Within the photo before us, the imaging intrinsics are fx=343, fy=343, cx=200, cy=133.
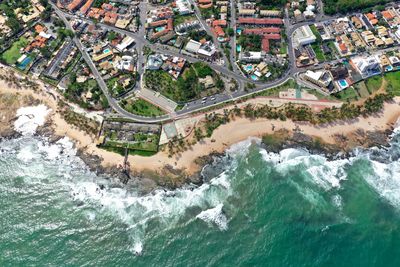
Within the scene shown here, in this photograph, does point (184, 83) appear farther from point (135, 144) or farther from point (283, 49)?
point (283, 49)

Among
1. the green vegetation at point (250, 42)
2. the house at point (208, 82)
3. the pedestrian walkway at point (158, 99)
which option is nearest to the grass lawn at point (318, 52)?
the green vegetation at point (250, 42)

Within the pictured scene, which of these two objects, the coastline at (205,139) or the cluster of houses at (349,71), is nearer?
the coastline at (205,139)

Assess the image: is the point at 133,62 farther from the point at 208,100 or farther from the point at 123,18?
the point at 208,100

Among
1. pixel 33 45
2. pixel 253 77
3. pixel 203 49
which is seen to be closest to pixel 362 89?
pixel 253 77

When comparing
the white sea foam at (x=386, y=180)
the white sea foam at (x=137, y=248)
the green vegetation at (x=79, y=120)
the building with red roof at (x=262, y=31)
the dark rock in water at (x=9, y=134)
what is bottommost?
the white sea foam at (x=137, y=248)

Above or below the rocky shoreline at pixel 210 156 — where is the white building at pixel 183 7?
above

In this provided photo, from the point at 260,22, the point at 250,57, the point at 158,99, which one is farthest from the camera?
the point at 260,22

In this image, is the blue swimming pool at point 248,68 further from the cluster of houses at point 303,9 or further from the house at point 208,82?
the cluster of houses at point 303,9
